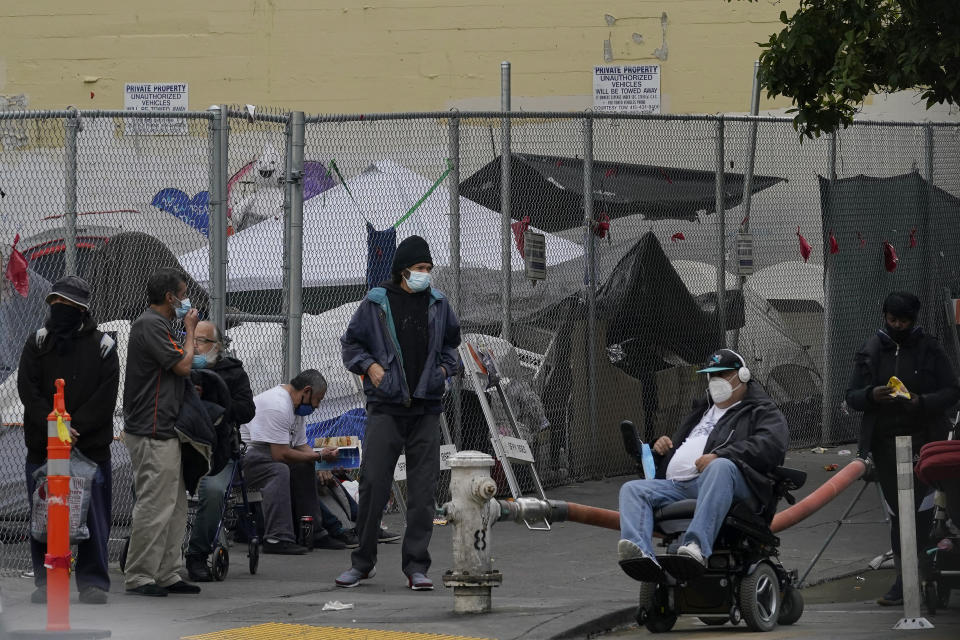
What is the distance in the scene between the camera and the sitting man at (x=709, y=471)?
24.2 feet

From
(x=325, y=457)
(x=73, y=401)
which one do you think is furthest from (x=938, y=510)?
(x=73, y=401)

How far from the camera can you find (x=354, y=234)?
11.2m

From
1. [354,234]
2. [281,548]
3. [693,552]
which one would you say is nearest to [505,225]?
[354,234]

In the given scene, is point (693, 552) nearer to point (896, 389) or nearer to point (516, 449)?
point (896, 389)

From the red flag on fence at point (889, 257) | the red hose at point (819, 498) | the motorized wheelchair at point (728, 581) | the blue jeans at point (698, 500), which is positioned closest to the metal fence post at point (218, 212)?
the blue jeans at point (698, 500)

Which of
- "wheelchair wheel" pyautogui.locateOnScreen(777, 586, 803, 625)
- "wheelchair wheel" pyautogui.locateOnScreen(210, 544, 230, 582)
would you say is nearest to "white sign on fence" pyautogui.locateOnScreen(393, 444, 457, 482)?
"wheelchair wheel" pyautogui.locateOnScreen(210, 544, 230, 582)

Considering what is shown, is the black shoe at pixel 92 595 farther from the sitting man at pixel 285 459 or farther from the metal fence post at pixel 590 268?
the metal fence post at pixel 590 268

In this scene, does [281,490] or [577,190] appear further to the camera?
[577,190]

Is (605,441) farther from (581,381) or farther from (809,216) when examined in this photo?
(809,216)

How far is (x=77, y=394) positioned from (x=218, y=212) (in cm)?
217

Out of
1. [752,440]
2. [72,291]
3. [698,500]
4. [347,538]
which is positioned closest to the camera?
[698,500]

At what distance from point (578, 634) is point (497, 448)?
3.58 metres

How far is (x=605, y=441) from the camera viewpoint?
1282 cm

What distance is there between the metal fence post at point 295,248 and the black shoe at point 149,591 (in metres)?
2.52
